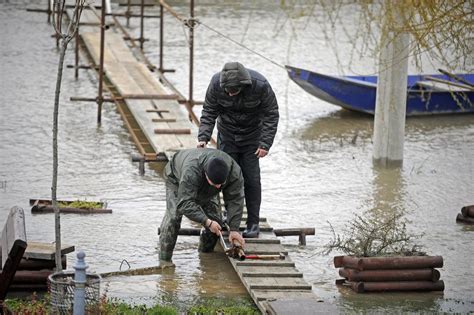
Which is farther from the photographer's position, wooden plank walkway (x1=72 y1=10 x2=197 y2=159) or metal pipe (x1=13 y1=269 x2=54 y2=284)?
wooden plank walkway (x1=72 y1=10 x2=197 y2=159)

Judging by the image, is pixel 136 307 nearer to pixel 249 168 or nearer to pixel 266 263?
pixel 266 263

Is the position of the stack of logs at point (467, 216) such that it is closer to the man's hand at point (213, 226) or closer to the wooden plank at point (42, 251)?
the man's hand at point (213, 226)

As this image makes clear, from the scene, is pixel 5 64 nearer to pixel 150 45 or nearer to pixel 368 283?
pixel 150 45

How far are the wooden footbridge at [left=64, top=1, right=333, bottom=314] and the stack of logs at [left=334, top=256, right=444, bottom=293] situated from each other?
1.74 feet

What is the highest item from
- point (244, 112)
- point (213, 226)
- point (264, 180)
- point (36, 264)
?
point (244, 112)

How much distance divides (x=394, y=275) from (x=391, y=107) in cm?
613

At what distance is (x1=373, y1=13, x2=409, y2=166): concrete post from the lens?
17.2 metres

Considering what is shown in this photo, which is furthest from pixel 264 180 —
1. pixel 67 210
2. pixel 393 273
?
pixel 393 273

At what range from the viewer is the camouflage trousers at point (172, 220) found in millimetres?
12070

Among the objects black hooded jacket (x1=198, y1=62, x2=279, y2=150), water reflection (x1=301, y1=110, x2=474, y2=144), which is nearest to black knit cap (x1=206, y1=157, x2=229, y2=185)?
black hooded jacket (x1=198, y1=62, x2=279, y2=150)

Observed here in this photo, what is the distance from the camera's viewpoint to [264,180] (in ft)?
54.3

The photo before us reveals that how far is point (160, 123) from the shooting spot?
725 inches

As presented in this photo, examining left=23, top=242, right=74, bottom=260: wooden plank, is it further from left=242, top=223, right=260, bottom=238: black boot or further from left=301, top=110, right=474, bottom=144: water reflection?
left=301, top=110, right=474, bottom=144: water reflection

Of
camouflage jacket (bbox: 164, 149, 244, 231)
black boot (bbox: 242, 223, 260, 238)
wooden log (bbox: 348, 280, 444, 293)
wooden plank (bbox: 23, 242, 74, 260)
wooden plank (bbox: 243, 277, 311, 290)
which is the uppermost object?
camouflage jacket (bbox: 164, 149, 244, 231)
